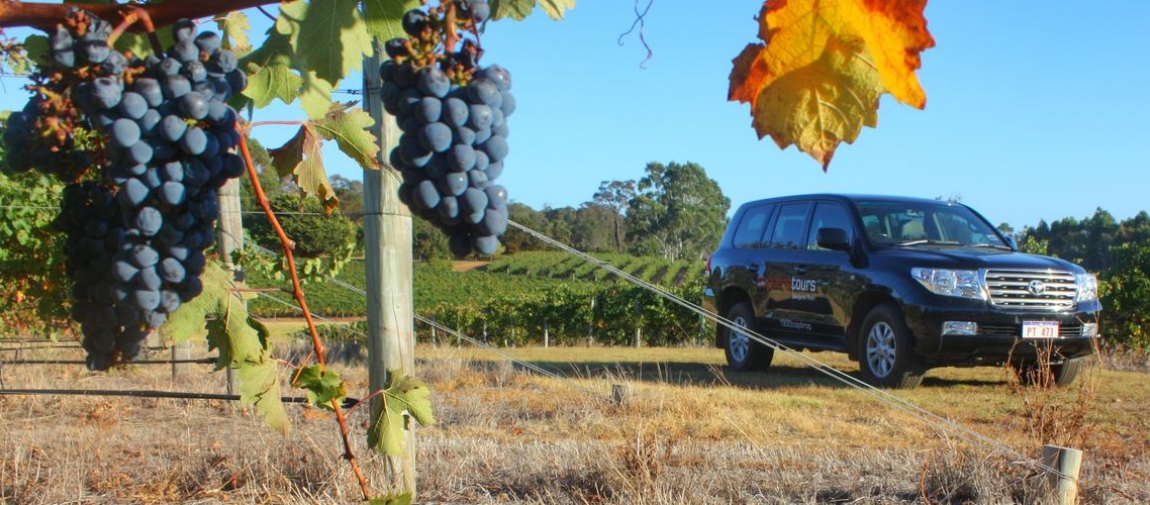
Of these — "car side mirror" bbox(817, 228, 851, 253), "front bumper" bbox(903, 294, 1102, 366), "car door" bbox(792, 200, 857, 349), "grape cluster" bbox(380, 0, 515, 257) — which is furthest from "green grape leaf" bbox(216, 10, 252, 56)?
"car door" bbox(792, 200, 857, 349)

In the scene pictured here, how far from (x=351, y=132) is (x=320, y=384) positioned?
66 cm

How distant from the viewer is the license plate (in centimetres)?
765

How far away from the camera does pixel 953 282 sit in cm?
766

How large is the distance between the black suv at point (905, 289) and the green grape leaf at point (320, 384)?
5855 millimetres

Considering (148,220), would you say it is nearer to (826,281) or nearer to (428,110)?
(428,110)

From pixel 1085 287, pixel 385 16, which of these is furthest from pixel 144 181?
pixel 1085 287

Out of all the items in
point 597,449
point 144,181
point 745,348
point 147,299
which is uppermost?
point 144,181

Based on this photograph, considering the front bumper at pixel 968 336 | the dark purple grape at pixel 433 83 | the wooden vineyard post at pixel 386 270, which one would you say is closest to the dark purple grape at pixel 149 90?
the dark purple grape at pixel 433 83

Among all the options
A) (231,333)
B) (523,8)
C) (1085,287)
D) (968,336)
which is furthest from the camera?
(1085,287)

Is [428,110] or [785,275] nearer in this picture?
[428,110]

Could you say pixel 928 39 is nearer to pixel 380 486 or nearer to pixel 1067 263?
pixel 380 486

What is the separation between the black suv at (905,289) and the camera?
7.62m

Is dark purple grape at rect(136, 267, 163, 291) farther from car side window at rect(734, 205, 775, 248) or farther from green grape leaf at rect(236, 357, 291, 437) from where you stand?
car side window at rect(734, 205, 775, 248)

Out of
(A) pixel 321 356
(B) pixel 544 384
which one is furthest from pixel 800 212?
(A) pixel 321 356
